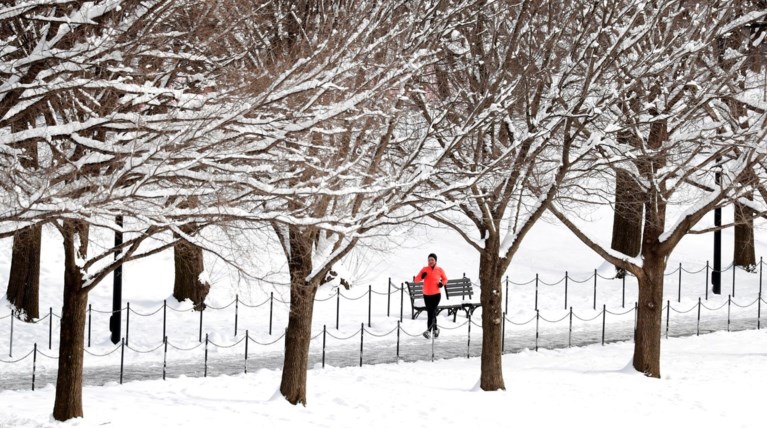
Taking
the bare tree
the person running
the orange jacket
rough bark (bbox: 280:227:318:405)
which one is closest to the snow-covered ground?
rough bark (bbox: 280:227:318:405)

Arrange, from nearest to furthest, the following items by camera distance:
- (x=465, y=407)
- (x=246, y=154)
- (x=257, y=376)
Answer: (x=246, y=154)
(x=465, y=407)
(x=257, y=376)

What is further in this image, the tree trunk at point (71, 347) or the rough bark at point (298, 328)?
the rough bark at point (298, 328)

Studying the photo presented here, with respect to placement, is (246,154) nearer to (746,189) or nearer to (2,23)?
(2,23)

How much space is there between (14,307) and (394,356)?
8.05 m

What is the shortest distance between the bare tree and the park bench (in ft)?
17.4

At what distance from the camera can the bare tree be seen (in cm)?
1351

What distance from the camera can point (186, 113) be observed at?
8.58m

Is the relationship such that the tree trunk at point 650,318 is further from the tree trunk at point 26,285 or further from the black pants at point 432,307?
the tree trunk at point 26,285

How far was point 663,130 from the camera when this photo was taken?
15148 millimetres

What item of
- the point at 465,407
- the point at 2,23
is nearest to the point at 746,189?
the point at 465,407

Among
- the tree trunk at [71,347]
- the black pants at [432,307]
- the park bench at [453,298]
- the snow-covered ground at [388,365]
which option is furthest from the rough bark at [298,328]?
the park bench at [453,298]

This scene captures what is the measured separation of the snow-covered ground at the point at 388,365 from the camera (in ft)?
41.4

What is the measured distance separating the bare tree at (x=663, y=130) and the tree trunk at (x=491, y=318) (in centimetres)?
114

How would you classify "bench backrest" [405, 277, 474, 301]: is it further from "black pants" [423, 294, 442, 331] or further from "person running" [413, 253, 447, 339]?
"person running" [413, 253, 447, 339]
